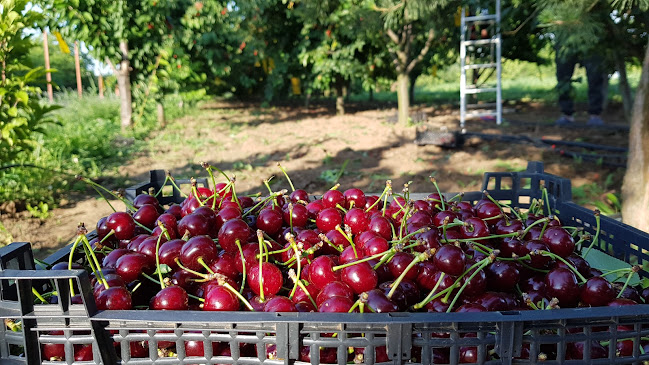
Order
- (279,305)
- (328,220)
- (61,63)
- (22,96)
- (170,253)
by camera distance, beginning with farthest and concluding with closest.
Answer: (61,63), (22,96), (328,220), (170,253), (279,305)

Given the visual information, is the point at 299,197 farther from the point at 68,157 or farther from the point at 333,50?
the point at 333,50

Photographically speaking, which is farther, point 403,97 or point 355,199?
point 403,97

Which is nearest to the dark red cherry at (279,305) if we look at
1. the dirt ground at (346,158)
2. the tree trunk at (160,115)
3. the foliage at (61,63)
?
the dirt ground at (346,158)

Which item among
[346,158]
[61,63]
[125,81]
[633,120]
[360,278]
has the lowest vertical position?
[346,158]

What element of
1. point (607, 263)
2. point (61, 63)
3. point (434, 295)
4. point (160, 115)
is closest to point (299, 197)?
point (434, 295)

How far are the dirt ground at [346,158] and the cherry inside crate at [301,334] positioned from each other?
5.78 ft

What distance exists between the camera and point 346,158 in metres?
5.64

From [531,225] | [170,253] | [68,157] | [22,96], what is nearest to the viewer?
[170,253]

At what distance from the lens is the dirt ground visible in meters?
4.21

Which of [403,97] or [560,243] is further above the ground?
[403,97]

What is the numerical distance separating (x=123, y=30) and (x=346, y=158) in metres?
4.49

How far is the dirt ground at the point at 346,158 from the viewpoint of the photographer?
4.21 metres

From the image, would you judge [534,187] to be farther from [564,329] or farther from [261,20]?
[261,20]

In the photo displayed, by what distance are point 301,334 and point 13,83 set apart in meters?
3.52
